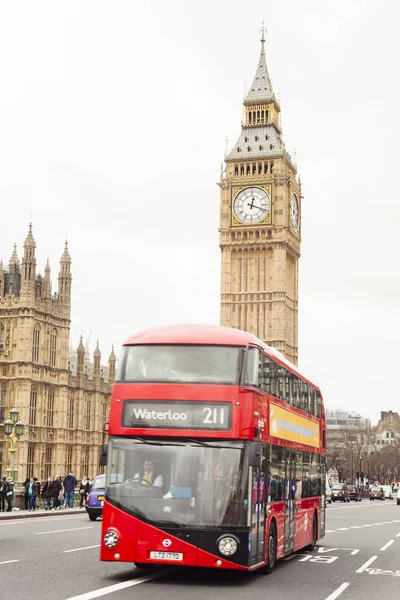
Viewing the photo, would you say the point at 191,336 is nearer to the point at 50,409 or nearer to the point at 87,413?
the point at 50,409

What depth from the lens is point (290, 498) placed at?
1703 cm

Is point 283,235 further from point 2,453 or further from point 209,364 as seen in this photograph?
point 209,364

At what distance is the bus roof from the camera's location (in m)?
13.8

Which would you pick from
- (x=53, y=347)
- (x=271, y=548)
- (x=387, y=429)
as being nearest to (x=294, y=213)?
(x=53, y=347)

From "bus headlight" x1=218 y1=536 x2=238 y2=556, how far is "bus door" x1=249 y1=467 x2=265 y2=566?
14.0 inches

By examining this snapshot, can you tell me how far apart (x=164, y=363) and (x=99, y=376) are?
51.6 metres

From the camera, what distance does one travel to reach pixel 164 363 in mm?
13547

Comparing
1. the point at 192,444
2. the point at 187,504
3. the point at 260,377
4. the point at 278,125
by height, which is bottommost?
the point at 187,504

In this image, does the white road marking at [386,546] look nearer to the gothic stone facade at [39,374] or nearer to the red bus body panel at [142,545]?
the red bus body panel at [142,545]

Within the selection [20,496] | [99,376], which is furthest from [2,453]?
[20,496]

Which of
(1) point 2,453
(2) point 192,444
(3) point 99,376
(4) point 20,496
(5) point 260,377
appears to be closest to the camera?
(2) point 192,444

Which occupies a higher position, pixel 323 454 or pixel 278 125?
pixel 278 125

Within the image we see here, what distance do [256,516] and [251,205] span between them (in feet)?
265

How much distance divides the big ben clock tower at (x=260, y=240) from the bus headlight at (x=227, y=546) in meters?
77.5
